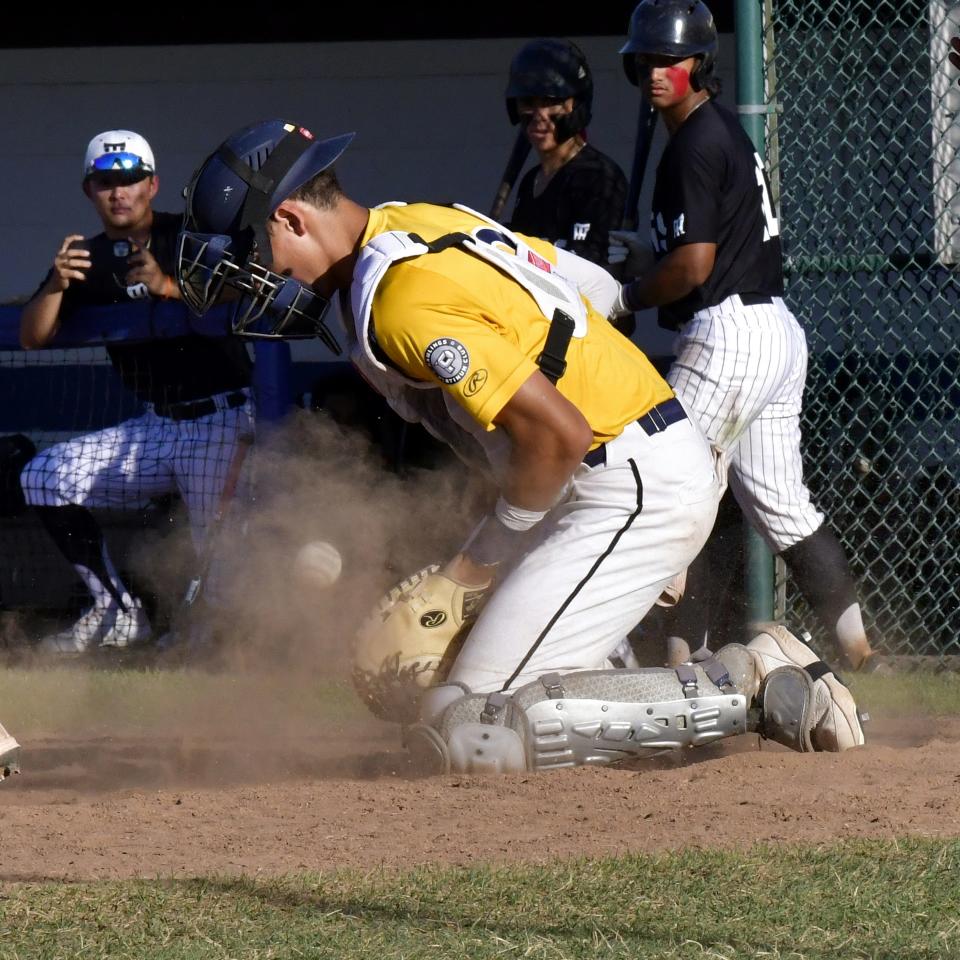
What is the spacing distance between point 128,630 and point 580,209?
9.42 feet

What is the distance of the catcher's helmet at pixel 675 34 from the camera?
19.4ft

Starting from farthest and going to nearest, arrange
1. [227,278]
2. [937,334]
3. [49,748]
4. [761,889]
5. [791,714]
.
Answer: [937,334] → [49,748] → [791,714] → [227,278] → [761,889]

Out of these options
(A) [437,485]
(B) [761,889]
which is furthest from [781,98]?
(B) [761,889]

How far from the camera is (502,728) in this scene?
4.43 meters

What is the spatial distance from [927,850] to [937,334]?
453 centimetres

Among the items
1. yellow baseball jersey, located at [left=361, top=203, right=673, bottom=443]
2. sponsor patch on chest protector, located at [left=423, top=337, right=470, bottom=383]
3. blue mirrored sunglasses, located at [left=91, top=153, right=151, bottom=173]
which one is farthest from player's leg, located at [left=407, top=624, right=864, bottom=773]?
blue mirrored sunglasses, located at [left=91, top=153, right=151, bottom=173]

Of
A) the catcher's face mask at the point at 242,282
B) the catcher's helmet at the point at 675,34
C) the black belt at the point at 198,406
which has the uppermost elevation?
the catcher's helmet at the point at 675,34

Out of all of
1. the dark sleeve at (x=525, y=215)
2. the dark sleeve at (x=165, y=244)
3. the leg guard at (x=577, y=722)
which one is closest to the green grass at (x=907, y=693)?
the leg guard at (x=577, y=722)

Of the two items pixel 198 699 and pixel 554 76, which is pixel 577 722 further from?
pixel 554 76

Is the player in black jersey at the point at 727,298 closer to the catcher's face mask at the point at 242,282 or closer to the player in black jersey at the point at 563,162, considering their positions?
the player in black jersey at the point at 563,162

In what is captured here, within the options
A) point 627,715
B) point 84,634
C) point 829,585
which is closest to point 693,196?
point 829,585

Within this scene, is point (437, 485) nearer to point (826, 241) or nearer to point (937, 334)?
point (826, 241)

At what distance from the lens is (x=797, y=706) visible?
4699 millimetres

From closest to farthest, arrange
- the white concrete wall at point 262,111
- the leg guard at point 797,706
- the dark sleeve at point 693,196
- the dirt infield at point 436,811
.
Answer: the dirt infield at point 436,811 < the leg guard at point 797,706 < the dark sleeve at point 693,196 < the white concrete wall at point 262,111
